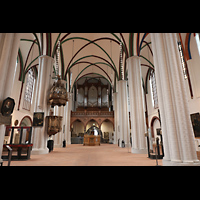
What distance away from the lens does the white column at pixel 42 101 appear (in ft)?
22.9

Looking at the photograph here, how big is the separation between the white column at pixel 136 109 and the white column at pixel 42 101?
460cm

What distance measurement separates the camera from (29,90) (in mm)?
14609

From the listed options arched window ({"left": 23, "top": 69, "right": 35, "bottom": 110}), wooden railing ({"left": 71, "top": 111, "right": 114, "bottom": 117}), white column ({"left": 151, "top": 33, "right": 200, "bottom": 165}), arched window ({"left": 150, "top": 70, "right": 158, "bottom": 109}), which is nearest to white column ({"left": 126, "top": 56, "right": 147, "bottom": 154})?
white column ({"left": 151, "top": 33, "right": 200, "bottom": 165})

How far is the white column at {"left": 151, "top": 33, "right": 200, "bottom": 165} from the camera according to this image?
10.8ft

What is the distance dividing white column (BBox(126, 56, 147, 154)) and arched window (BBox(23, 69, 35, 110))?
10.7 metres

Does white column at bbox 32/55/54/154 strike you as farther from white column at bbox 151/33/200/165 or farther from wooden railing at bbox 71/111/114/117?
wooden railing at bbox 71/111/114/117

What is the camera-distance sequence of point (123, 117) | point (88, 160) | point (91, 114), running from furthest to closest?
point (91, 114) → point (123, 117) → point (88, 160)

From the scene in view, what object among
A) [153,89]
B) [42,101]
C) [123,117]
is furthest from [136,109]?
[153,89]

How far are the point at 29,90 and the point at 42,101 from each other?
27.2 feet

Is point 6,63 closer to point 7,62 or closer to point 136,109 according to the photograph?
point 7,62

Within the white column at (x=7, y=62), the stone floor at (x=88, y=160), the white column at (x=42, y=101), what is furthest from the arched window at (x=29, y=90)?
the white column at (x=7, y=62)

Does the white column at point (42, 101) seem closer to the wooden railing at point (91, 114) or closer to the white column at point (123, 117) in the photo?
the white column at point (123, 117)
